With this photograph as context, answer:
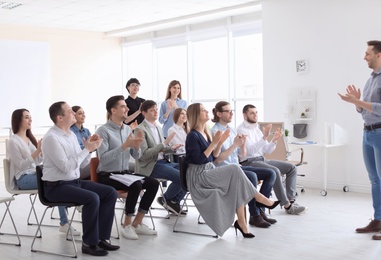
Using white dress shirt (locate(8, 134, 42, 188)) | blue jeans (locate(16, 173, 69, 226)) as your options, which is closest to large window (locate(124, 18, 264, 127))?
white dress shirt (locate(8, 134, 42, 188))

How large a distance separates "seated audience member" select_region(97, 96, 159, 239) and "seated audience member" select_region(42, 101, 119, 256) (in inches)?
15.4

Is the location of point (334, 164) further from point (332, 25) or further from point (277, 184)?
point (277, 184)

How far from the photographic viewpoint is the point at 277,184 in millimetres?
5703

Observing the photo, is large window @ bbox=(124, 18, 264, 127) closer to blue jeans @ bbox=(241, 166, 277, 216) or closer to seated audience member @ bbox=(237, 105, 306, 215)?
seated audience member @ bbox=(237, 105, 306, 215)

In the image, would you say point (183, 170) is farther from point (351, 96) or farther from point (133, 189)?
point (351, 96)

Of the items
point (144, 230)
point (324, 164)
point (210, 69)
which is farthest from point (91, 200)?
point (210, 69)

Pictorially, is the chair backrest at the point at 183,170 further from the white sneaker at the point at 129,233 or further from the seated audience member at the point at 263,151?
the seated audience member at the point at 263,151

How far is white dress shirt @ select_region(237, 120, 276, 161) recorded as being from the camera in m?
5.79

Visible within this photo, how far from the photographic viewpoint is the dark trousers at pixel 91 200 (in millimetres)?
4395

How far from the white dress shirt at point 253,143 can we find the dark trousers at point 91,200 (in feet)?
5.74

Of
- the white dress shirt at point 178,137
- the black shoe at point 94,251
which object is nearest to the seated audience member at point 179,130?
the white dress shirt at point 178,137

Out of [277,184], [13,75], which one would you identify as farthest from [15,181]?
[13,75]

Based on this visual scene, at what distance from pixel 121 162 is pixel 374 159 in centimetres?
227

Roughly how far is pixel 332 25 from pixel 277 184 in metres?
3.08
